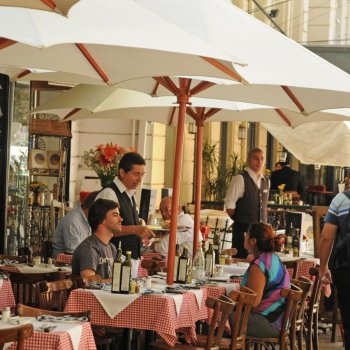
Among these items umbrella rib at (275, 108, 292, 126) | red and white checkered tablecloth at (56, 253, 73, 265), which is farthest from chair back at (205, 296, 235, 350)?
umbrella rib at (275, 108, 292, 126)

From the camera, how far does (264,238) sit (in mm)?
10484

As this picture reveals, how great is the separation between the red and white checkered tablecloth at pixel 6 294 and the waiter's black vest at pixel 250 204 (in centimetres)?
617

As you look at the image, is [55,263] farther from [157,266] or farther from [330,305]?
[330,305]

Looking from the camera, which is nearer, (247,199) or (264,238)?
(264,238)

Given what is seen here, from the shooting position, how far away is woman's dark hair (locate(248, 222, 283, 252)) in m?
10.4

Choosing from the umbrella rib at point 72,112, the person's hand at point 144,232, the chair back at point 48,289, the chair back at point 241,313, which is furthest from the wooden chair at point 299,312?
the umbrella rib at point 72,112

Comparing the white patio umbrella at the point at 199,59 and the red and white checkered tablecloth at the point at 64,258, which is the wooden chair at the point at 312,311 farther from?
the red and white checkered tablecloth at the point at 64,258

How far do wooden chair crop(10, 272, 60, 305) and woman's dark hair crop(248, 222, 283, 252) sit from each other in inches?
67.3

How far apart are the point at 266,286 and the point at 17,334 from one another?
13.0 ft

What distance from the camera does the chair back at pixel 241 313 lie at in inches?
361

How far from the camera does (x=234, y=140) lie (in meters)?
30.8

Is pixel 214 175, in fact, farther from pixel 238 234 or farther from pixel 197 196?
pixel 197 196

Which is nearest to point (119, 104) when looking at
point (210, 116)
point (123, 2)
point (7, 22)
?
point (210, 116)

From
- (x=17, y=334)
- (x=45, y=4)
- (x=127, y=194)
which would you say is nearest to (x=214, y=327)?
(x=17, y=334)
